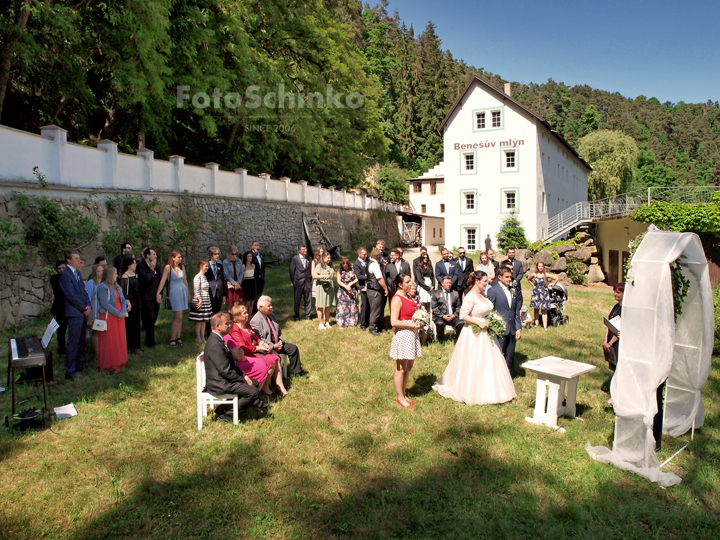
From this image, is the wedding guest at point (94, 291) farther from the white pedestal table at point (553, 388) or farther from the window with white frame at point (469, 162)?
the window with white frame at point (469, 162)

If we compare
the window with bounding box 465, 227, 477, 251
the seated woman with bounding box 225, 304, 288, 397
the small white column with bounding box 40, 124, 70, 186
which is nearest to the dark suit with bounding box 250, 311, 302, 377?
the seated woman with bounding box 225, 304, 288, 397

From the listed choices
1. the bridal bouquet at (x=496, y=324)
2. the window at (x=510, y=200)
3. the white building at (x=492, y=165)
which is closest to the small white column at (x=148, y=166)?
the bridal bouquet at (x=496, y=324)

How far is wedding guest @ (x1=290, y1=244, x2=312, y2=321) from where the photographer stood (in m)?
10.8

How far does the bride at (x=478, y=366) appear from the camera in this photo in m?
6.35

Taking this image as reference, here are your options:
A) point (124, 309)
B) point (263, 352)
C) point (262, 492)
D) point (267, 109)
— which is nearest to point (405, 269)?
point (263, 352)

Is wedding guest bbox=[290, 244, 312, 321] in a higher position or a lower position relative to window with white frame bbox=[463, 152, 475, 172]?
lower

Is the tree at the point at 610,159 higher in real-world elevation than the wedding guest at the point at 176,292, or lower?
higher

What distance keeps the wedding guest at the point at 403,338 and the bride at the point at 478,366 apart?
67 cm

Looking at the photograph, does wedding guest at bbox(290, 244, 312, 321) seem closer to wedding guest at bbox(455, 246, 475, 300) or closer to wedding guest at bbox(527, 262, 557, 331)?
wedding guest at bbox(455, 246, 475, 300)

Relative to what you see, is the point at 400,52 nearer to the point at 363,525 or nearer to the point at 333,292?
the point at 333,292

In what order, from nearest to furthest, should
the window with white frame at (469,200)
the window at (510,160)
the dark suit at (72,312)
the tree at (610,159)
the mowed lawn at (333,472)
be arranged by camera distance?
1. the mowed lawn at (333,472)
2. the dark suit at (72,312)
3. the window at (510,160)
4. the window with white frame at (469,200)
5. the tree at (610,159)

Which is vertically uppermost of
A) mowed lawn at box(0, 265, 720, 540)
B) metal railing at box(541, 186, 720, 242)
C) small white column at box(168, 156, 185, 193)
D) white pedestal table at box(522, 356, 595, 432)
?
small white column at box(168, 156, 185, 193)

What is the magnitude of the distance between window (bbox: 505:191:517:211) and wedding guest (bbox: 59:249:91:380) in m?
26.6

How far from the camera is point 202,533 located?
381 cm
